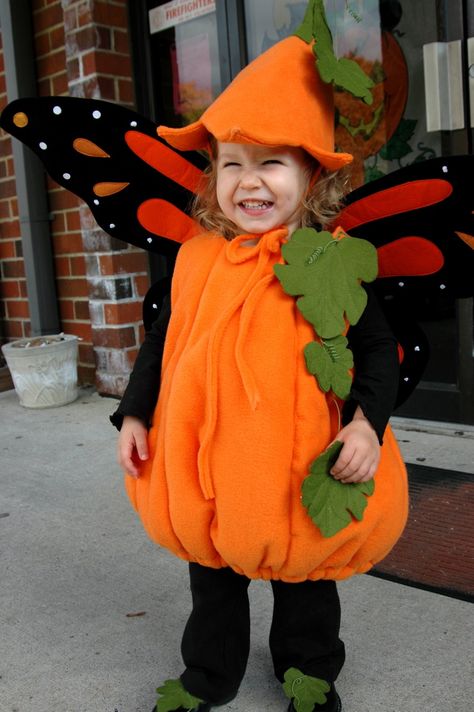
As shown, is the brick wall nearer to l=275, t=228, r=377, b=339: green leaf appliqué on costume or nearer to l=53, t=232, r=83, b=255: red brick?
l=53, t=232, r=83, b=255: red brick

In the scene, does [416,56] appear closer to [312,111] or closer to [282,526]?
[312,111]

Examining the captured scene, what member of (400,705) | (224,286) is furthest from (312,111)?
(400,705)

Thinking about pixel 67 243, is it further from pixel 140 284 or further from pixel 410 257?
pixel 410 257

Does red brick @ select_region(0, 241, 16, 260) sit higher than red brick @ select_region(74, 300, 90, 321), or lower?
higher

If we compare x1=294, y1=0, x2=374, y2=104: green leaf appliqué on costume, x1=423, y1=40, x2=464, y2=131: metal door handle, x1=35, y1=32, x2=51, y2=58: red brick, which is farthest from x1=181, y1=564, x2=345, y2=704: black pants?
x1=35, y1=32, x2=51, y2=58: red brick

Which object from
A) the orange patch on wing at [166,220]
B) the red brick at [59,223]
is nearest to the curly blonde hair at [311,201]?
the orange patch on wing at [166,220]

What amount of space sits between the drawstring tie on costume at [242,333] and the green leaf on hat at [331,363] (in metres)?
0.12

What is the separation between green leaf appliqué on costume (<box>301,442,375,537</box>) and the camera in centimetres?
138

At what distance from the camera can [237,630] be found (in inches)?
64.4

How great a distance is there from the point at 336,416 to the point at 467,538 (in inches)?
44.1

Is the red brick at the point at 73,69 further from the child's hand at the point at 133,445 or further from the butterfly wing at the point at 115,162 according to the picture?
the child's hand at the point at 133,445

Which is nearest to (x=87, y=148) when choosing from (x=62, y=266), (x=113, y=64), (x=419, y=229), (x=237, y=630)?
(x=419, y=229)

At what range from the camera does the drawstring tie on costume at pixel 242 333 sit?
4.62 ft

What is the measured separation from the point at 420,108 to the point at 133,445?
7.46 feet
